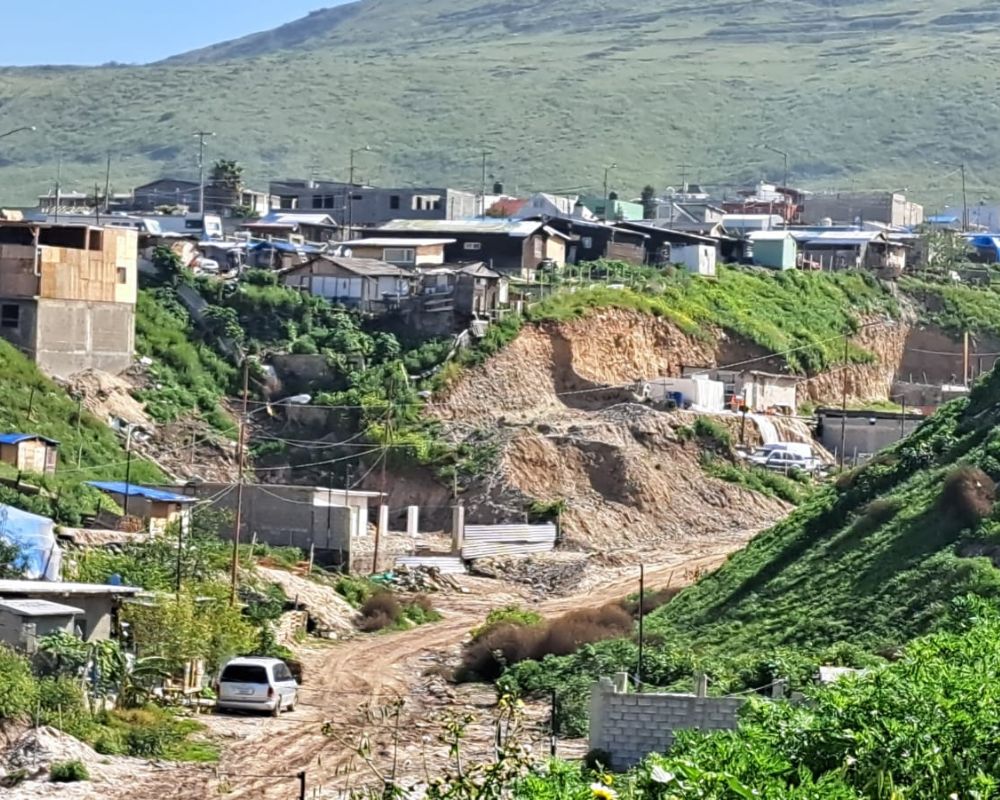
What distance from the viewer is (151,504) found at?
165 ft

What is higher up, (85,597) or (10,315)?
(10,315)

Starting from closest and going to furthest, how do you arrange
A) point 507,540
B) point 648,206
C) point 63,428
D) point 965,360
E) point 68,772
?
point 68,772 → point 507,540 → point 63,428 → point 965,360 → point 648,206

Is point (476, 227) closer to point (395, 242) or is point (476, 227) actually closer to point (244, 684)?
point (395, 242)

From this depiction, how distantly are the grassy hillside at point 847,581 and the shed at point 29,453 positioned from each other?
49.3 ft

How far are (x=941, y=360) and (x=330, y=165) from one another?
85592mm

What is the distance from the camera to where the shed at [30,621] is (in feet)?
110

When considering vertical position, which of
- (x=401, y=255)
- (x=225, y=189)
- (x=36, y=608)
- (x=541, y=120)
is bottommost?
(x=36, y=608)

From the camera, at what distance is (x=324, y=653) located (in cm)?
4284

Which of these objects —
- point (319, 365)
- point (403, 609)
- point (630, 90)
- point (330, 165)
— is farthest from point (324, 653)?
point (630, 90)

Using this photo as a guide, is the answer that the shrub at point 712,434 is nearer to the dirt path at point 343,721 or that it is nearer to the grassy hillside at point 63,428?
the dirt path at point 343,721

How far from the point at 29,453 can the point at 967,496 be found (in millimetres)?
21296

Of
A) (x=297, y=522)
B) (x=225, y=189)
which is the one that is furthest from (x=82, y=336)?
(x=225, y=189)

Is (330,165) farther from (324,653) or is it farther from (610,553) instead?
(324,653)

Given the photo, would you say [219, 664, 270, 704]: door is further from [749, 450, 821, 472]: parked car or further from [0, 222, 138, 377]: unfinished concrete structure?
[749, 450, 821, 472]: parked car
